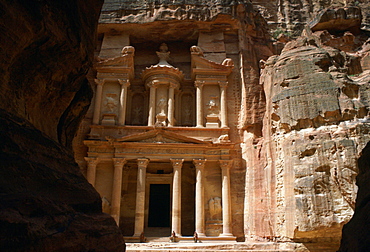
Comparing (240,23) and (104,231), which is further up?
(240,23)

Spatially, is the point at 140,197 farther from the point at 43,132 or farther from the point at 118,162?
the point at 43,132

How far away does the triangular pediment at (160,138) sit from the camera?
20.0 meters

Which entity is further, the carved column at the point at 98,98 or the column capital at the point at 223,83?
the column capital at the point at 223,83

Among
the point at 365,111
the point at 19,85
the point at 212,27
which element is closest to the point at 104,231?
the point at 19,85

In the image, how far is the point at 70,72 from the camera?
6281mm

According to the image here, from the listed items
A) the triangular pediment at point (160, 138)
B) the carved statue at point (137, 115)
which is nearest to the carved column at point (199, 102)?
the triangular pediment at point (160, 138)

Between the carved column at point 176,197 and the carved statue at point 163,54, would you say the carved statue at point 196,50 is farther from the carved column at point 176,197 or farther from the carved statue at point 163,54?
the carved column at point 176,197

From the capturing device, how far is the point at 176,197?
1900 centimetres

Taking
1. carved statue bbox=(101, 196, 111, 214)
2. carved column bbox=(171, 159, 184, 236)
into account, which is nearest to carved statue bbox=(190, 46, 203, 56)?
carved column bbox=(171, 159, 184, 236)

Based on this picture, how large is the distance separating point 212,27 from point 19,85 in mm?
20097

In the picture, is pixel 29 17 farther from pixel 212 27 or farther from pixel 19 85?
pixel 212 27

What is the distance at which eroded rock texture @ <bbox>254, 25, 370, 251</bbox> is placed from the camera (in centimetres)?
1309

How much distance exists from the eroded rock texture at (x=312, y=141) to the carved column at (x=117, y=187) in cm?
743

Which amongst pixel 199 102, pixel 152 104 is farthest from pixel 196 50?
pixel 152 104
